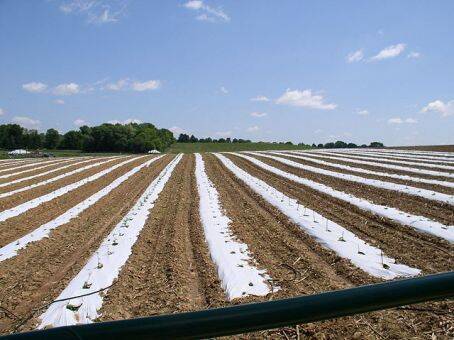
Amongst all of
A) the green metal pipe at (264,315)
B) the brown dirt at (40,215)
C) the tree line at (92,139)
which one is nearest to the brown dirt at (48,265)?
the brown dirt at (40,215)

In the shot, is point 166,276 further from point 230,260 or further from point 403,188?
point 403,188

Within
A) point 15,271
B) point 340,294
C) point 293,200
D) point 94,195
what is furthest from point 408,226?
point 94,195

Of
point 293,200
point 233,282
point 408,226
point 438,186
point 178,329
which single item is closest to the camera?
point 178,329

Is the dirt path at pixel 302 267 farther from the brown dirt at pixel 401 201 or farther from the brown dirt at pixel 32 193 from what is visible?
the brown dirt at pixel 32 193

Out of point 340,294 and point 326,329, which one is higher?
point 340,294

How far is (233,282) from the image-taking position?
6191 millimetres

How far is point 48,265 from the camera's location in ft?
24.4

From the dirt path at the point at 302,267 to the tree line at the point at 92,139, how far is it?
82982 millimetres

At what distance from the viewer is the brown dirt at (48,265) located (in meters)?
5.66

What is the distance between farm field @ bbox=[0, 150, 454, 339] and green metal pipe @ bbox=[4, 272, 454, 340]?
205 cm

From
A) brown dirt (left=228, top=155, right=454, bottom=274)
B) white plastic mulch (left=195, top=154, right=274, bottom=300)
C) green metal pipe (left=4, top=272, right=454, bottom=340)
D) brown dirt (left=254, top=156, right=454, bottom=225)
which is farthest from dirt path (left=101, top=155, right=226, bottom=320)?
brown dirt (left=254, top=156, right=454, bottom=225)

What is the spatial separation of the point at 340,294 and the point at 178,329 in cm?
52

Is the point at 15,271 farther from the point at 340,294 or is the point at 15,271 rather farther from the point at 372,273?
the point at 340,294

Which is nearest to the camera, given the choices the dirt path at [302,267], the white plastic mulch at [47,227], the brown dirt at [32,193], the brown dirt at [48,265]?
the dirt path at [302,267]
